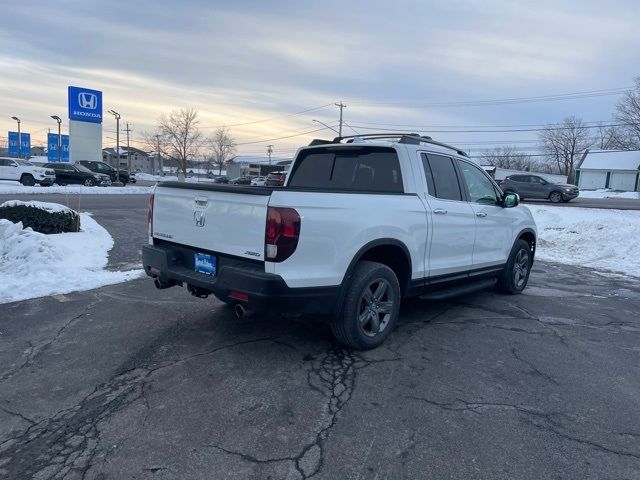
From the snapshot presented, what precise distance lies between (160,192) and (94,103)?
38747mm

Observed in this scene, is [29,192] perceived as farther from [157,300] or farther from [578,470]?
[578,470]

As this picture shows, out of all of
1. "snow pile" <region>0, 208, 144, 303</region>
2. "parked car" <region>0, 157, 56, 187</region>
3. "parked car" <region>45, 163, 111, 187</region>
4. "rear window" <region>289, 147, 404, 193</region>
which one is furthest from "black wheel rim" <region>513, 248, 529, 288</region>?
"parked car" <region>45, 163, 111, 187</region>

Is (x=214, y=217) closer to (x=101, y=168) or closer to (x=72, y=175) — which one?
(x=72, y=175)

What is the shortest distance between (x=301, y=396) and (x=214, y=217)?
167 centimetres

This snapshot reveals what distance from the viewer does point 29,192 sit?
2236 centimetres

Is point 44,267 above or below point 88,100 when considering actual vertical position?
below

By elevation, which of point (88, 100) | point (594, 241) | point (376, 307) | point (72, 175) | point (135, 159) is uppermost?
point (88, 100)

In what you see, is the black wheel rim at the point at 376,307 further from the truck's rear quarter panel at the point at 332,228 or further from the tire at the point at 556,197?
the tire at the point at 556,197

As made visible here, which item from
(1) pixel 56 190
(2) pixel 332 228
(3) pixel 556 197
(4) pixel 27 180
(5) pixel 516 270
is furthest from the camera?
(4) pixel 27 180

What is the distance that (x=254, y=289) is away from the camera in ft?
12.0

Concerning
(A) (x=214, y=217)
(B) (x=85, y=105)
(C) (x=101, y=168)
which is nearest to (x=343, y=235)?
(A) (x=214, y=217)

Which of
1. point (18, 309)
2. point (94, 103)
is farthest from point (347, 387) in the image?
point (94, 103)

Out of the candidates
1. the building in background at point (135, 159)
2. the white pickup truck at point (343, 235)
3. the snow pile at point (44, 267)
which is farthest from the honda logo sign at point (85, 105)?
the building in background at point (135, 159)

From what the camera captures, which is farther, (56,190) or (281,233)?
(56,190)
